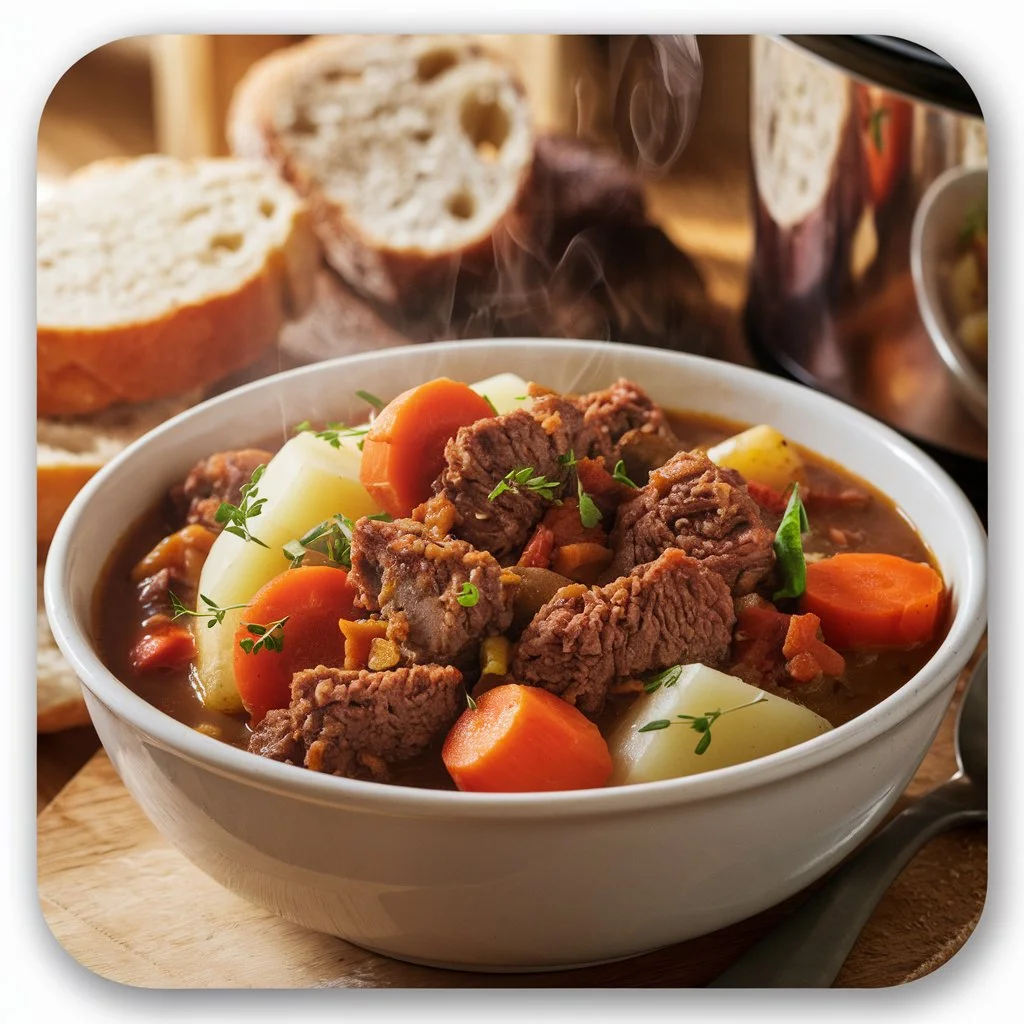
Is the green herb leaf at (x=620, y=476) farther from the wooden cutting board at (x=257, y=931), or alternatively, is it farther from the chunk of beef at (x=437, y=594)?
the wooden cutting board at (x=257, y=931)

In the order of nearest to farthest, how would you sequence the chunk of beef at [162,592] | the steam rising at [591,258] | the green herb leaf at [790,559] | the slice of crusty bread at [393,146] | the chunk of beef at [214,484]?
the green herb leaf at [790,559] → the chunk of beef at [162,592] → the chunk of beef at [214,484] → the steam rising at [591,258] → the slice of crusty bread at [393,146]

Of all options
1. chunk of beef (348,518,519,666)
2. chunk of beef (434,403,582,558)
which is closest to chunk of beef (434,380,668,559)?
chunk of beef (434,403,582,558)

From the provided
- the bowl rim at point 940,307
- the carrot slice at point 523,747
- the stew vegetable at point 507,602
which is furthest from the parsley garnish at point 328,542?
the bowl rim at point 940,307

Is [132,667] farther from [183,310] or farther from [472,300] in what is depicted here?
[472,300]

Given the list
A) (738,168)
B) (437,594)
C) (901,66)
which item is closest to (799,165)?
(738,168)
